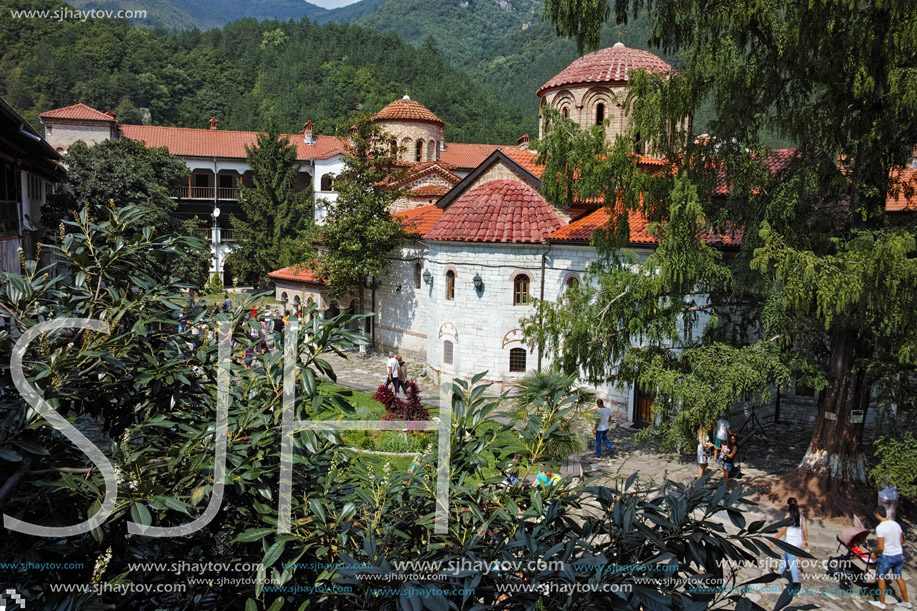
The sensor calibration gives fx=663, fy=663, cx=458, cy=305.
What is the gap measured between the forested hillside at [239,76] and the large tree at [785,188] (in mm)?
46066

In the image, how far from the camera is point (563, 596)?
9.96 feet

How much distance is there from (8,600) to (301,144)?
45.6 meters

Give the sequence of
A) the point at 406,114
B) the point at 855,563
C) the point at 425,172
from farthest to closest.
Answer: the point at 406,114, the point at 425,172, the point at 855,563

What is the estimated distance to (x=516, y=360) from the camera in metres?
17.1

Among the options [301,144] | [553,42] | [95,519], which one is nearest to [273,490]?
[95,519]

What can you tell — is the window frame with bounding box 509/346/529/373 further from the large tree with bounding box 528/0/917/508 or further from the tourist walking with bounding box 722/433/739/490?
the tourist walking with bounding box 722/433/739/490

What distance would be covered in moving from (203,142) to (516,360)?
34.1 m

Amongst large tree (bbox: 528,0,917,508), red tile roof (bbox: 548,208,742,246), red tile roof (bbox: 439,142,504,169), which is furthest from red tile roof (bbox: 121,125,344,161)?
large tree (bbox: 528,0,917,508)

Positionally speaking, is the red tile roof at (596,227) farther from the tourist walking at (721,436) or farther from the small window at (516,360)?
the tourist walking at (721,436)

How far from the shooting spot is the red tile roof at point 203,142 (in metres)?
41.7

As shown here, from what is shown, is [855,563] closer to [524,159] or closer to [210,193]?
[524,159]

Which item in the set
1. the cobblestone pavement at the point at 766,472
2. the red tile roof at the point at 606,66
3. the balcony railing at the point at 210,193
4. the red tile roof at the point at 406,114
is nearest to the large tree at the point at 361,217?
the cobblestone pavement at the point at 766,472

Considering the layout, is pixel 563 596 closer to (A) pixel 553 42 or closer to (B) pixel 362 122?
(B) pixel 362 122

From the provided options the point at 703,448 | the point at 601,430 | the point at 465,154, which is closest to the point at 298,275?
the point at 601,430
